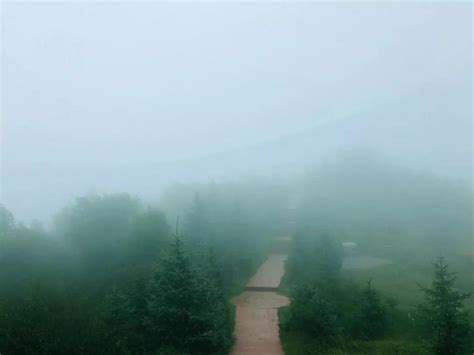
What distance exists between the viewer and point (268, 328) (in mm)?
14820

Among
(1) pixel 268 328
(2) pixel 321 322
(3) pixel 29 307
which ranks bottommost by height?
(1) pixel 268 328

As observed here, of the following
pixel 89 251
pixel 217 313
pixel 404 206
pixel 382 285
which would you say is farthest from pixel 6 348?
pixel 404 206

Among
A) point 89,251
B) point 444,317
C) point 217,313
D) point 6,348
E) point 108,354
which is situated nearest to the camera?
point 6,348

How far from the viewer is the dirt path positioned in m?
13.0

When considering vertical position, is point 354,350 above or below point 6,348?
below

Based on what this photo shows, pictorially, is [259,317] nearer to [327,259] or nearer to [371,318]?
[371,318]

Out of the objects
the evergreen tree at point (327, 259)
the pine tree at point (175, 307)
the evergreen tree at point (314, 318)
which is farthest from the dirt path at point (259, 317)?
the evergreen tree at point (327, 259)

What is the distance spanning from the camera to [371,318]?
43.6ft

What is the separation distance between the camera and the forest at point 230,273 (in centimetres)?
1092

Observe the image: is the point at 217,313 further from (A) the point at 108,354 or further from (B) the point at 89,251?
(B) the point at 89,251

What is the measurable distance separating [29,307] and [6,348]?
7.38 ft

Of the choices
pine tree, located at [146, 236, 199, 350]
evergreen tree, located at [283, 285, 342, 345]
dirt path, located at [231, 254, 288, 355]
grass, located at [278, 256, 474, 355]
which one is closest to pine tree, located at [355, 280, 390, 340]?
grass, located at [278, 256, 474, 355]

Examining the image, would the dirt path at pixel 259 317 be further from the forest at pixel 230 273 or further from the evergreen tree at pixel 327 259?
the evergreen tree at pixel 327 259

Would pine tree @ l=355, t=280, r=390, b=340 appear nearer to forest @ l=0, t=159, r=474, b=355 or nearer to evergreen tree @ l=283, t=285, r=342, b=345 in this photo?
forest @ l=0, t=159, r=474, b=355
